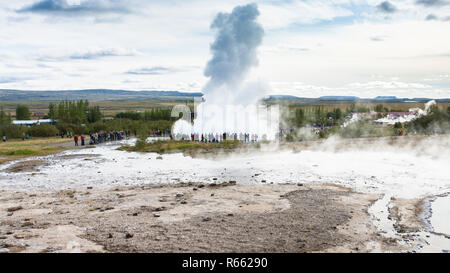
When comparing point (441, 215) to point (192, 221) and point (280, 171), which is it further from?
point (280, 171)

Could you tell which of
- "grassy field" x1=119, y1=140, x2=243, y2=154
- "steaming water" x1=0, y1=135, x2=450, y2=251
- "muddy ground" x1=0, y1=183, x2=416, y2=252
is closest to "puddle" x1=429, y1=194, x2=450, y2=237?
"steaming water" x1=0, y1=135, x2=450, y2=251

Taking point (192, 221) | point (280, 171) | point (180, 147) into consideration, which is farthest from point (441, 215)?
point (180, 147)

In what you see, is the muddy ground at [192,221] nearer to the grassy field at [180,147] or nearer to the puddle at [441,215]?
the puddle at [441,215]

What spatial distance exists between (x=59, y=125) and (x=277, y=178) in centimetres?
4366

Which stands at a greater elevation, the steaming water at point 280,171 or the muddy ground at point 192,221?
the muddy ground at point 192,221

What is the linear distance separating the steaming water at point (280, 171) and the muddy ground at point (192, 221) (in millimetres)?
1493

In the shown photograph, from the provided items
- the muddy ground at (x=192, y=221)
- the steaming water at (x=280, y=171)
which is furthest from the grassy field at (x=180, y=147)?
the muddy ground at (x=192, y=221)

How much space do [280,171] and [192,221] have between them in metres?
10.5

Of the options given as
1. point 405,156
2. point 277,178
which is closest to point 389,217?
point 277,178

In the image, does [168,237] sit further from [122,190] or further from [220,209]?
[122,190]

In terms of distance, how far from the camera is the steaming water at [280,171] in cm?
1683
